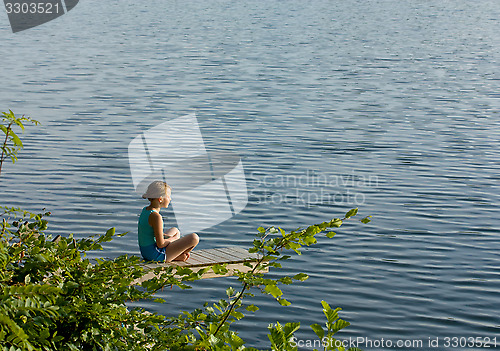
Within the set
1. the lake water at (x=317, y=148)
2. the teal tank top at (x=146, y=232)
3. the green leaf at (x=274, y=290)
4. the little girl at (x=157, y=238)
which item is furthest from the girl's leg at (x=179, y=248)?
the green leaf at (x=274, y=290)

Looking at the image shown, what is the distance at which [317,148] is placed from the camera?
1352 centimetres

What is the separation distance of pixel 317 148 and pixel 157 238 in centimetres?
648

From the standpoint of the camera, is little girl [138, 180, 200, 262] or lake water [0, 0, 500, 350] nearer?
lake water [0, 0, 500, 350]

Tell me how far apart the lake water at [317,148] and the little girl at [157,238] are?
461 millimetres

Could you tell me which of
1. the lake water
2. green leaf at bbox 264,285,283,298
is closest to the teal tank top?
the lake water

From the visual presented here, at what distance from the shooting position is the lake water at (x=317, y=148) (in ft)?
24.2

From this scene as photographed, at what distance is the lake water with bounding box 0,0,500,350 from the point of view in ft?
24.2

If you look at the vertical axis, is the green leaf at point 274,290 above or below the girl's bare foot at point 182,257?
above

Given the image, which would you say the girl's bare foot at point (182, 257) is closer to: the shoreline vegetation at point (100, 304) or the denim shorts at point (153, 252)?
the denim shorts at point (153, 252)

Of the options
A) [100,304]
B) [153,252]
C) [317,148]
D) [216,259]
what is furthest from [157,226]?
[317,148]

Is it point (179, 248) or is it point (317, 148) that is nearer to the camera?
point (179, 248)

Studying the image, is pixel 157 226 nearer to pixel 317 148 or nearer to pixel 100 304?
pixel 100 304

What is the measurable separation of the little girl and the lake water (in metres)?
0.46

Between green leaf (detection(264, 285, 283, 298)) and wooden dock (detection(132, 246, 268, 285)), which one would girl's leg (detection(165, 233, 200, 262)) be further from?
green leaf (detection(264, 285, 283, 298))
